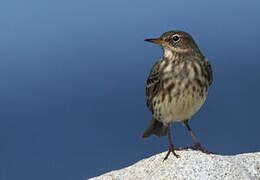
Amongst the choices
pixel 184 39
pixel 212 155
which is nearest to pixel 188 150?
pixel 212 155

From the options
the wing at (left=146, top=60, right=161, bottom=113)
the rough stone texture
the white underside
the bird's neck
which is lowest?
the rough stone texture

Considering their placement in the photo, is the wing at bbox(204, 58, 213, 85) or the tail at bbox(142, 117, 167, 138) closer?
the wing at bbox(204, 58, 213, 85)

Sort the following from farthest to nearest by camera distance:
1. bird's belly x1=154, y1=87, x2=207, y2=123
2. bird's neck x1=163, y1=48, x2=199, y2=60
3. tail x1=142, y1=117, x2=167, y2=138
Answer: tail x1=142, y1=117, x2=167, y2=138, bird's neck x1=163, y1=48, x2=199, y2=60, bird's belly x1=154, y1=87, x2=207, y2=123

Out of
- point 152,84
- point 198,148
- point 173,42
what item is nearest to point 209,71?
point 173,42

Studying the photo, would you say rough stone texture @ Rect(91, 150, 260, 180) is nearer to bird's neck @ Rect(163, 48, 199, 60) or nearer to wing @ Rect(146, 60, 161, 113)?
wing @ Rect(146, 60, 161, 113)

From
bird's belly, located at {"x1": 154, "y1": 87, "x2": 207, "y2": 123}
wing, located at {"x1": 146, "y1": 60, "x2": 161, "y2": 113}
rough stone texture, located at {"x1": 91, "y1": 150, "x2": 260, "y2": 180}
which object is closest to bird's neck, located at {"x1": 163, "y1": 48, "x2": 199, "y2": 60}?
wing, located at {"x1": 146, "y1": 60, "x2": 161, "y2": 113}

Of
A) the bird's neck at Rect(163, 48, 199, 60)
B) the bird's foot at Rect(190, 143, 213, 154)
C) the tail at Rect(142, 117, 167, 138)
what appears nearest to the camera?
the bird's neck at Rect(163, 48, 199, 60)

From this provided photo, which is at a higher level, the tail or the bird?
the bird

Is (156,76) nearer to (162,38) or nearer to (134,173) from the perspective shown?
(162,38)
